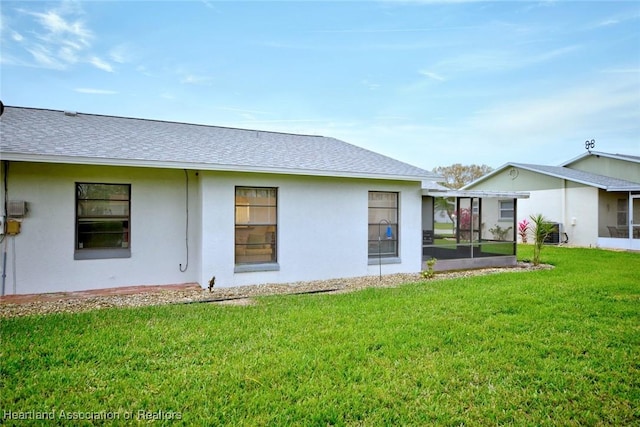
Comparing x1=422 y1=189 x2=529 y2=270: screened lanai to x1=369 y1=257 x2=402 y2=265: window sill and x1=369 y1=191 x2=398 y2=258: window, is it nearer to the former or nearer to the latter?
x1=369 y1=191 x2=398 y2=258: window

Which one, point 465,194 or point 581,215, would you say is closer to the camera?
point 465,194

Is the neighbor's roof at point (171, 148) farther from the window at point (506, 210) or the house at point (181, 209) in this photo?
the window at point (506, 210)

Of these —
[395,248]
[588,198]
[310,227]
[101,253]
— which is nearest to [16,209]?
[101,253]

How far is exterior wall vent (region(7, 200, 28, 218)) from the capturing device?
7.41 metres

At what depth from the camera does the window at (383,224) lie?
10.3m

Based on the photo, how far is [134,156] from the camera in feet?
25.3

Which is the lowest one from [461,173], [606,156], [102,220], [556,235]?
[556,235]

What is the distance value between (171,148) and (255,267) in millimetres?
3412

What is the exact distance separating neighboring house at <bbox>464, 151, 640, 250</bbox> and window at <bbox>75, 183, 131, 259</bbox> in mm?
19041

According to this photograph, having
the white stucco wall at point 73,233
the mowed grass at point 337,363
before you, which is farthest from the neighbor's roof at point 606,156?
the white stucco wall at point 73,233

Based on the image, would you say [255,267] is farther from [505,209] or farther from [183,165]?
[505,209]

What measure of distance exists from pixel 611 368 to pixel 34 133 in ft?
35.2

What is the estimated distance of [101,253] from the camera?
8242mm

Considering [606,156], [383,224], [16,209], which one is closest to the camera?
[16,209]
